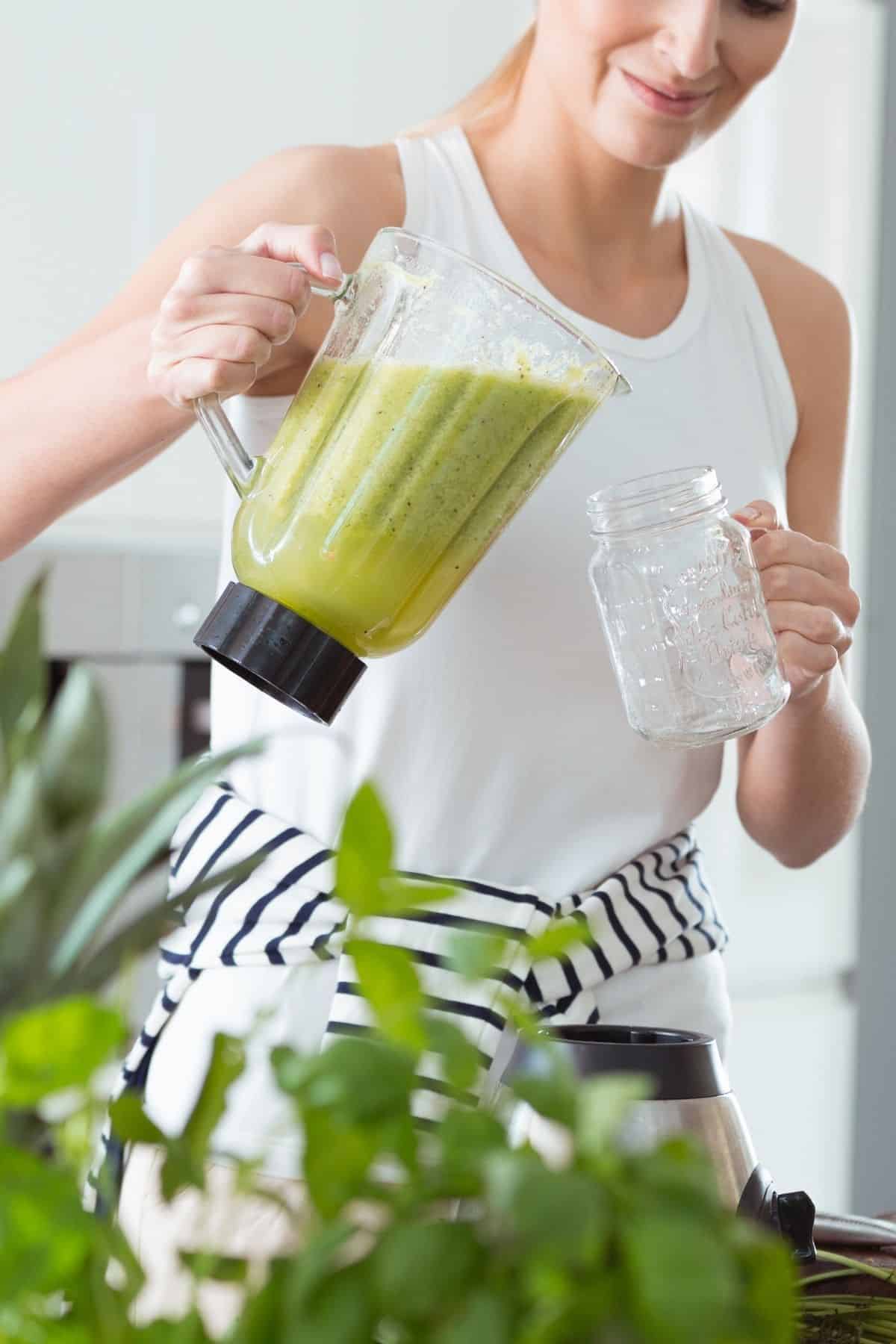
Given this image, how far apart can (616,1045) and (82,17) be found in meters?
1.50

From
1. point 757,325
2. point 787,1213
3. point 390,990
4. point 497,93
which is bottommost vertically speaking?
point 787,1213

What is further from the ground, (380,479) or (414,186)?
(414,186)

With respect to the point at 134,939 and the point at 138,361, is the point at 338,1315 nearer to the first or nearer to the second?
the point at 134,939

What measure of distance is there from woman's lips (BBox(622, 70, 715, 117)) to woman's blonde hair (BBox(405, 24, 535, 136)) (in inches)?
6.8

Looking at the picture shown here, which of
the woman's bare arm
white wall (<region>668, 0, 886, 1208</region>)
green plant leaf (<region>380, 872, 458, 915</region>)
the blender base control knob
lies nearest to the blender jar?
the woman's bare arm

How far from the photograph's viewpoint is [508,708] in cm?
89

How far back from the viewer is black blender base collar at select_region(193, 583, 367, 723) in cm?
62

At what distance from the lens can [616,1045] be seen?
0.49 metres

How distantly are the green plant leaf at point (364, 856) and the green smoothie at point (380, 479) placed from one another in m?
0.39

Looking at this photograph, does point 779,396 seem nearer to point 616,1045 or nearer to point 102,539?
point 616,1045

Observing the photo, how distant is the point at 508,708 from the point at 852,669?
1.53m

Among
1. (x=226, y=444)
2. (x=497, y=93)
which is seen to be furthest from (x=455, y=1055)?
(x=497, y=93)

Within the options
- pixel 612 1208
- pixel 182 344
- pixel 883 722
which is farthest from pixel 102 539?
pixel 612 1208

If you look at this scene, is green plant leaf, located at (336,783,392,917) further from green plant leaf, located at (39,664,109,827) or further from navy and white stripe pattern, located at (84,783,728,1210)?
navy and white stripe pattern, located at (84,783,728,1210)
